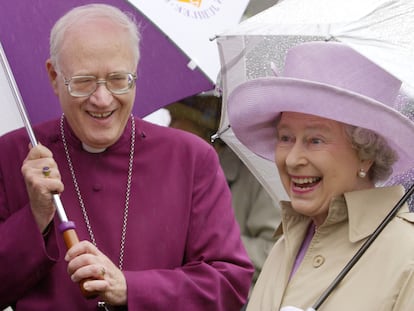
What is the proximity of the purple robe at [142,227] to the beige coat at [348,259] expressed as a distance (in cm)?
40

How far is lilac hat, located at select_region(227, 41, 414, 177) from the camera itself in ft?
11.6

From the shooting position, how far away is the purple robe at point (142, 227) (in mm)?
4211

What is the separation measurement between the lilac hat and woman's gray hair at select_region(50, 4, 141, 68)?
0.66m

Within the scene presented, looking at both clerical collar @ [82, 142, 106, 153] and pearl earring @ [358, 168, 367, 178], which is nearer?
pearl earring @ [358, 168, 367, 178]

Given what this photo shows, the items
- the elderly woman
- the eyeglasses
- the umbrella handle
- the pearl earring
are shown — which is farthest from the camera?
the eyeglasses

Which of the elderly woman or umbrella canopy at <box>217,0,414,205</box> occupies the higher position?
umbrella canopy at <box>217,0,414,205</box>

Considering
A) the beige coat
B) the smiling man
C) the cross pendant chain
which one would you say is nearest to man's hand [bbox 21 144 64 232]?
the smiling man

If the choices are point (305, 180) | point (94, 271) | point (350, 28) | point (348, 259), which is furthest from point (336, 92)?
point (94, 271)

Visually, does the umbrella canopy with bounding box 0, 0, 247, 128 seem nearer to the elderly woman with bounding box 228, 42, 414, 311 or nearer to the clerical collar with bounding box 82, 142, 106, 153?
the clerical collar with bounding box 82, 142, 106, 153

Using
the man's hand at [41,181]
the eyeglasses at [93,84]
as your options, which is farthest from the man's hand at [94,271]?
the eyeglasses at [93,84]

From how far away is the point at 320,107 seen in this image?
11.8 ft

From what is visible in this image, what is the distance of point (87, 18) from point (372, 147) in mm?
1305

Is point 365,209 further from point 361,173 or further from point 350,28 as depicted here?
point 350,28

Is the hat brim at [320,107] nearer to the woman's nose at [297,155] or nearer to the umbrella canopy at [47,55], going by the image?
the woman's nose at [297,155]
